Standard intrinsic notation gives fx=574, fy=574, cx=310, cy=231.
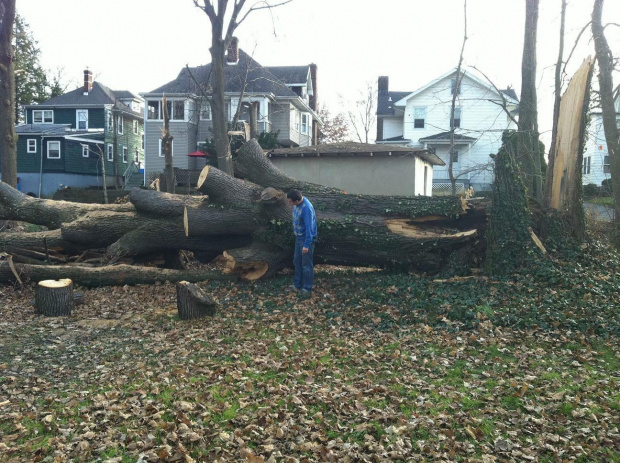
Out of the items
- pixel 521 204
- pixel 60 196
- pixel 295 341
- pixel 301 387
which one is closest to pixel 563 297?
pixel 521 204

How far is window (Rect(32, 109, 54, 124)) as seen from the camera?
159ft

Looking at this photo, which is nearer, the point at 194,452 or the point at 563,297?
the point at 194,452

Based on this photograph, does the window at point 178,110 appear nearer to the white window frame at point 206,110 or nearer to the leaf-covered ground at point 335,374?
the white window frame at point 206,110

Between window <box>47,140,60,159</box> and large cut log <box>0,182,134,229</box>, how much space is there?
35343mm

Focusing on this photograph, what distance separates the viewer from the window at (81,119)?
48.2 metres

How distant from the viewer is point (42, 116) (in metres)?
48.7

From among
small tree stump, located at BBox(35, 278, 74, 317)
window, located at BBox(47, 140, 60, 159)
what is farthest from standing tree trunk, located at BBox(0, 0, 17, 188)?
window, located at BBox(47, 140, 60, 159)

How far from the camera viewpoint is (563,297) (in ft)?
28.0


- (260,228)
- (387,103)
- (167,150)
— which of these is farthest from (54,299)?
(387,103)

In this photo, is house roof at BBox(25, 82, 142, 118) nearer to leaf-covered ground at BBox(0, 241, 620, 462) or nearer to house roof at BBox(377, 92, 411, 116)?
house roof at BBox(377, 92, 411, 116)

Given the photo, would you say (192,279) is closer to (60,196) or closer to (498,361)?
(498,361)

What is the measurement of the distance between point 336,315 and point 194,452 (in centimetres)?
450

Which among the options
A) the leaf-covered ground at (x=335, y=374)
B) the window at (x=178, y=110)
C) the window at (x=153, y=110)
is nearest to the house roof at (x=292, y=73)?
the window at (x=178, y=110)

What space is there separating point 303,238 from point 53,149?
4120cm
